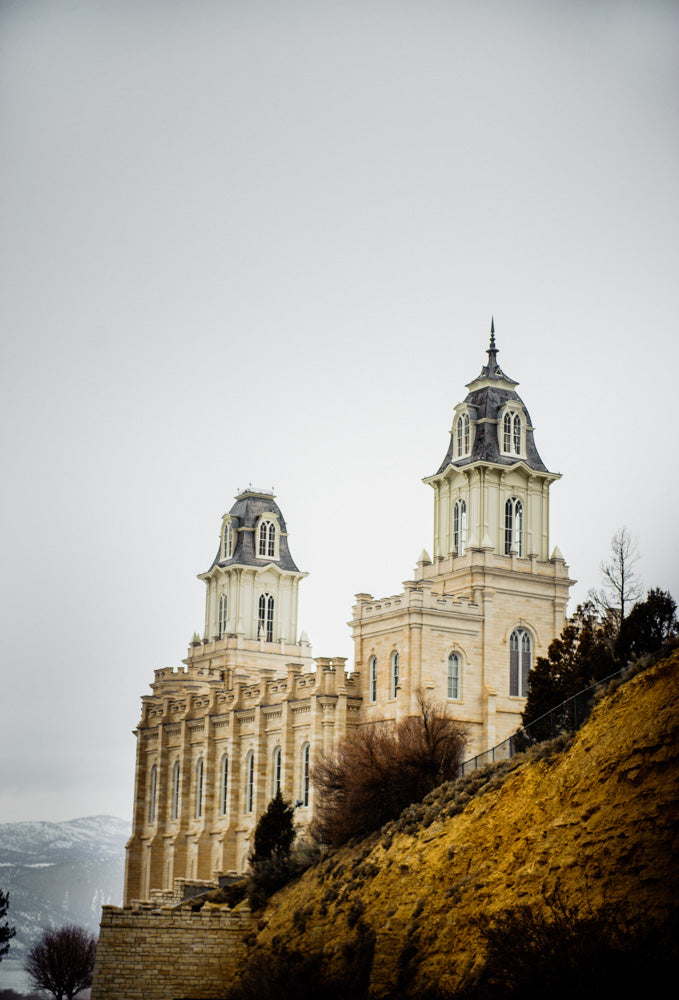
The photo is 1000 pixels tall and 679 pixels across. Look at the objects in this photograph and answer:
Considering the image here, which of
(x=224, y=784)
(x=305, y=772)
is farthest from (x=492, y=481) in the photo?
(x=224, y=784)

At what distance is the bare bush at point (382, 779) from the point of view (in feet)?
131

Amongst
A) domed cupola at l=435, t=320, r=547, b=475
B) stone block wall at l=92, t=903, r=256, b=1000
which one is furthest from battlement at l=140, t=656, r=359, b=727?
stone block wall at l=92, t=903, r=256, b=1000

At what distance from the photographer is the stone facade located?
192ft

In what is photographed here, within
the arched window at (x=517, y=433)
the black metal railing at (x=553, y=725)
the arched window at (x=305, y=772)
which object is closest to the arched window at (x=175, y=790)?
the arched window at (x=305, y=772)

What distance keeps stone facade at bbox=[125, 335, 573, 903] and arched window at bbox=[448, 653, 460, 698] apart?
0.20ft

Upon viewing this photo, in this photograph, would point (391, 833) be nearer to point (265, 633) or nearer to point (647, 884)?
point (647, 884)

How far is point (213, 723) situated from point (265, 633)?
16.0 m

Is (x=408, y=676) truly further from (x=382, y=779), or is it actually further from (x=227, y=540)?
(x=227, y=540)

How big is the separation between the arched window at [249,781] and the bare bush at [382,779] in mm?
20937

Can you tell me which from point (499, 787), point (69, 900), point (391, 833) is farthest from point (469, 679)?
point (69, 900)

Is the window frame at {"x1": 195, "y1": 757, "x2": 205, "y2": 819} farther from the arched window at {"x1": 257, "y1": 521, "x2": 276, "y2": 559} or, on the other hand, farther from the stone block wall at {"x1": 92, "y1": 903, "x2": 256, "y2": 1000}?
the stone block wall at {"x1": 92, "y1": 903, "x2": 256, "y2": 1000}

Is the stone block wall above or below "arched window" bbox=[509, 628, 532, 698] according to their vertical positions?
below

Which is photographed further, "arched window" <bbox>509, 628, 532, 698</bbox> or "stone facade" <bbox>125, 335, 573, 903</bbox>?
"arched window" <bbox>509, 628, 532, 698</bbox>

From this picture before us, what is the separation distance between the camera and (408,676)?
57.2 meters
